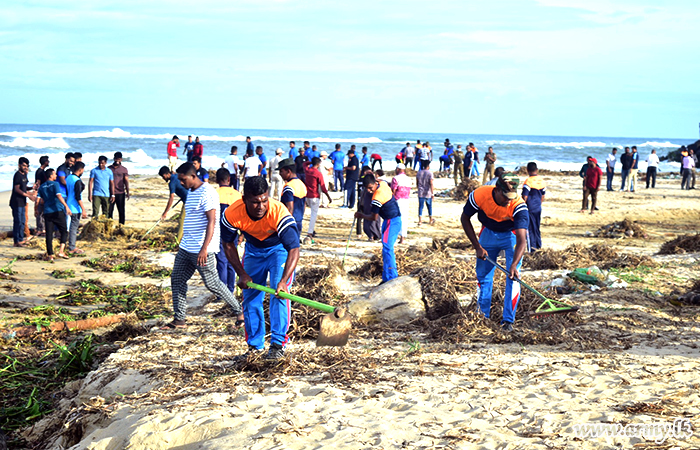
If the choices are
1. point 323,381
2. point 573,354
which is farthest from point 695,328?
point 323,381

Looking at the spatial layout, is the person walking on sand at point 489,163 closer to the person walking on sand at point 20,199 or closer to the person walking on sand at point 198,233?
the person walking on sand at point 20,199

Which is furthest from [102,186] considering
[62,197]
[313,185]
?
[313,185]

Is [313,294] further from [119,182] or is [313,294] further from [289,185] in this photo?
[119,182]

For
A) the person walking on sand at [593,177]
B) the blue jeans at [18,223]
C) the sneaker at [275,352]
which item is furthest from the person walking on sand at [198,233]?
the person walking on sand at [593,177]

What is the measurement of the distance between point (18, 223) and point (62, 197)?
2.20 metres

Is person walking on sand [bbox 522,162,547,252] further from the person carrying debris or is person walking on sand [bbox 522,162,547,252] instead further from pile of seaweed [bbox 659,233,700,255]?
the person carrying debris

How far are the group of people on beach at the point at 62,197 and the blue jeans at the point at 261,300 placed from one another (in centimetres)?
667

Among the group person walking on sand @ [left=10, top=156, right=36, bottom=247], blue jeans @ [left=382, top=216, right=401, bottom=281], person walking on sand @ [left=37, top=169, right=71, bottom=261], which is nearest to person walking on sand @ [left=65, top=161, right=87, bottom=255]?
person walking on sand @ [left=37, top=169, right=71, bottom=261]

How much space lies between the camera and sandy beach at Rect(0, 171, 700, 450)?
4.05 meters

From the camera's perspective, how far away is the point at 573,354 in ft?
18.8

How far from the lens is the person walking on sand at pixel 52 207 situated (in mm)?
10578

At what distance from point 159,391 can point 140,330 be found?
2.34 meters

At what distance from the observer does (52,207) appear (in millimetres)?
10695

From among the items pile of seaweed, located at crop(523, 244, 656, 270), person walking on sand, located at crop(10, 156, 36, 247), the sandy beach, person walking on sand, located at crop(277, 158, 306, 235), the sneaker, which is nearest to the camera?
the sandy beach
